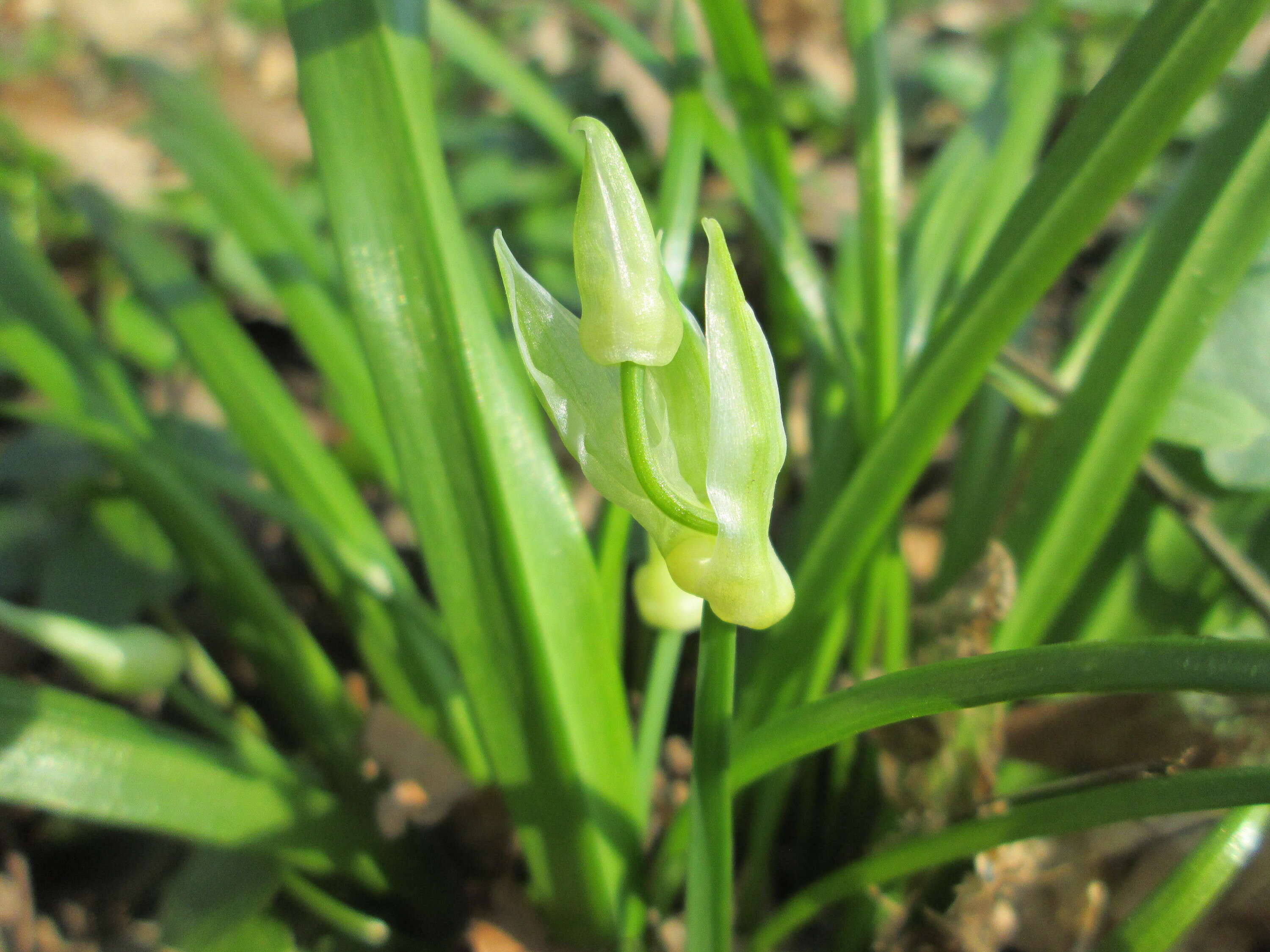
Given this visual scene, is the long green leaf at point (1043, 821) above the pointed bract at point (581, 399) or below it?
below

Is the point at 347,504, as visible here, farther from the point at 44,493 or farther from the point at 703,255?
the point at 703,255

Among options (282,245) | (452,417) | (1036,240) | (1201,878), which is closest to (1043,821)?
(1201,878)

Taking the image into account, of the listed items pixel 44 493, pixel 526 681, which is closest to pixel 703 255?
pixel 526 681

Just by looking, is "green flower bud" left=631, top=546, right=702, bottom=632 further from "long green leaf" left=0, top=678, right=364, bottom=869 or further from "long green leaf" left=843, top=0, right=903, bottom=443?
"long green leaf" left=0, top=678, right=364, bottom=869

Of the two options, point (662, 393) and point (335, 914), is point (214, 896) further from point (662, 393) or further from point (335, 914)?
point (662, 393)

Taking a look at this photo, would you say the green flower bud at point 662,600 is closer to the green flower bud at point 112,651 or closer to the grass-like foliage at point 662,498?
the grass-like foliage at point 662,498

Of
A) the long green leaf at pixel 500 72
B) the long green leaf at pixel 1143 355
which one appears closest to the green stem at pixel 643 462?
the long green leaf at pixel 1143 355
